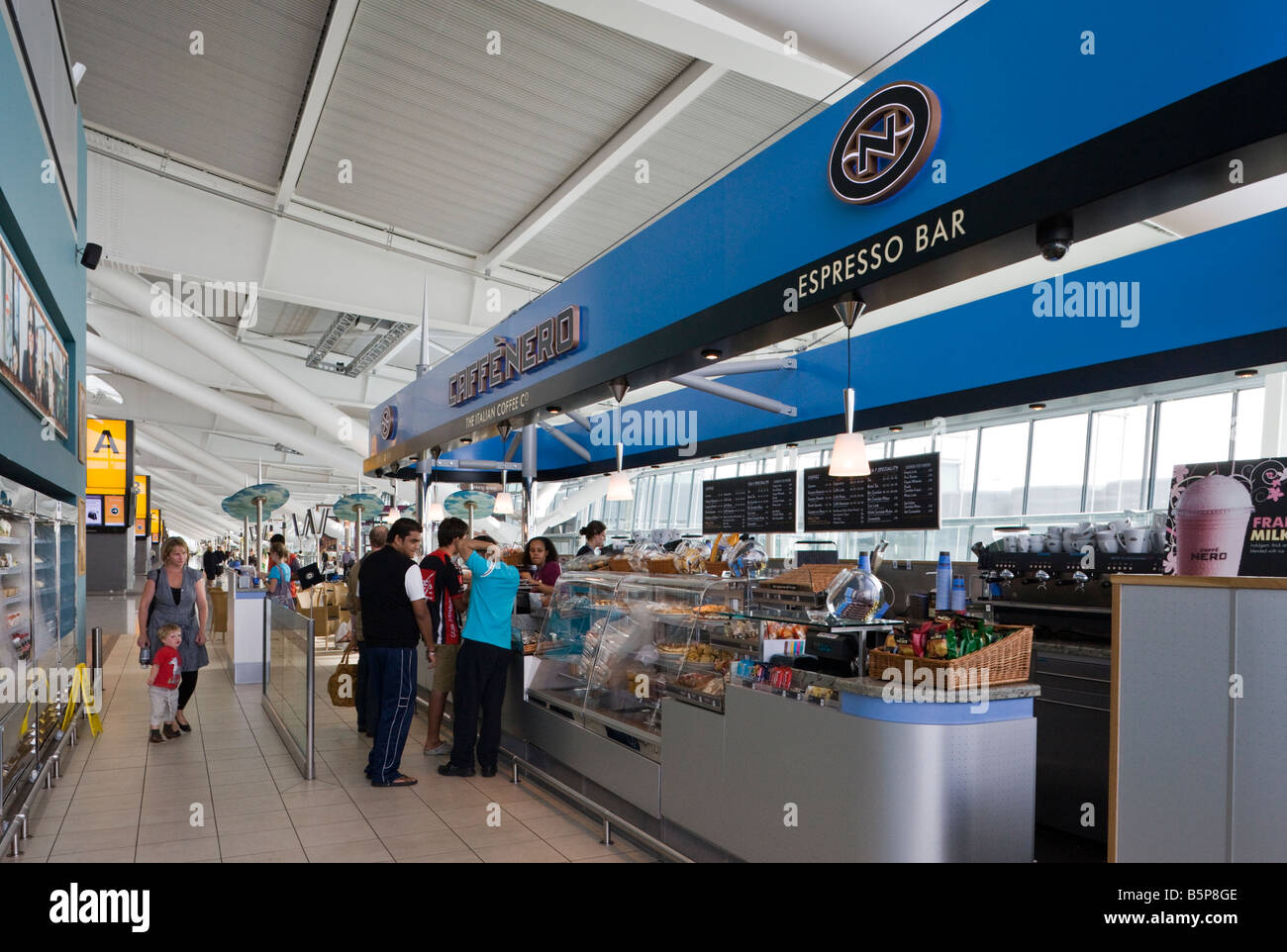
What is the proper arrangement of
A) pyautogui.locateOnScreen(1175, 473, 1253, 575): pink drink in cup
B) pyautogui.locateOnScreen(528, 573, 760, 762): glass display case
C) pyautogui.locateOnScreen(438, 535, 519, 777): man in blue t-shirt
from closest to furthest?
pyautogui.locateOnScreen(1175, 473, 1253, 575): pink drink in cup, pyautogui.locateOnScreen(528, 573, 760, 762): glass display case, pyautogui.locateOnScreen(438, 535, 519, 777): man in blue t-shirt

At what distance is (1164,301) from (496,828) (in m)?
4.94

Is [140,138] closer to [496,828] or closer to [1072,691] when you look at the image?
[496,828]

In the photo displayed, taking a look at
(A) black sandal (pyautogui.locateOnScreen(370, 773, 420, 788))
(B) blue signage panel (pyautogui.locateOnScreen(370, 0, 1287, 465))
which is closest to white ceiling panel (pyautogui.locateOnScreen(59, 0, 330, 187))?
(B) blue signage panel (pyautogui.locateOnScreen(370, 0, 1287, 465))

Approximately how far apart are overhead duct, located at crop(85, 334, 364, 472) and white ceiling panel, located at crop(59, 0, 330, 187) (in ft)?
18.7

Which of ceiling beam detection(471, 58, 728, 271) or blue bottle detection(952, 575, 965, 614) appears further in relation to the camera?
ceiling beam detection(471, 58, 728, 271)

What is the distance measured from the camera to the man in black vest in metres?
5.71

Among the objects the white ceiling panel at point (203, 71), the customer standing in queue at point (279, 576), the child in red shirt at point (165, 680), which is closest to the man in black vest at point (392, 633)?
the child in red shirt at point (165, 680)

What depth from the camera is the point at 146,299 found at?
40.4ft

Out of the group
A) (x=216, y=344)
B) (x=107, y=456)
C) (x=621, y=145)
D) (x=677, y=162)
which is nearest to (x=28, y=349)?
(x=621, y=145)

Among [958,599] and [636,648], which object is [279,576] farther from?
[958,599]

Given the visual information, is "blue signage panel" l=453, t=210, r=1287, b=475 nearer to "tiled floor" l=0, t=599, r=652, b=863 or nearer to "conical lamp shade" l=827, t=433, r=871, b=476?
"conical lamp shade" l=827, t=433, r=871, b=476

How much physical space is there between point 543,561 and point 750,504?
3093 millimetres
